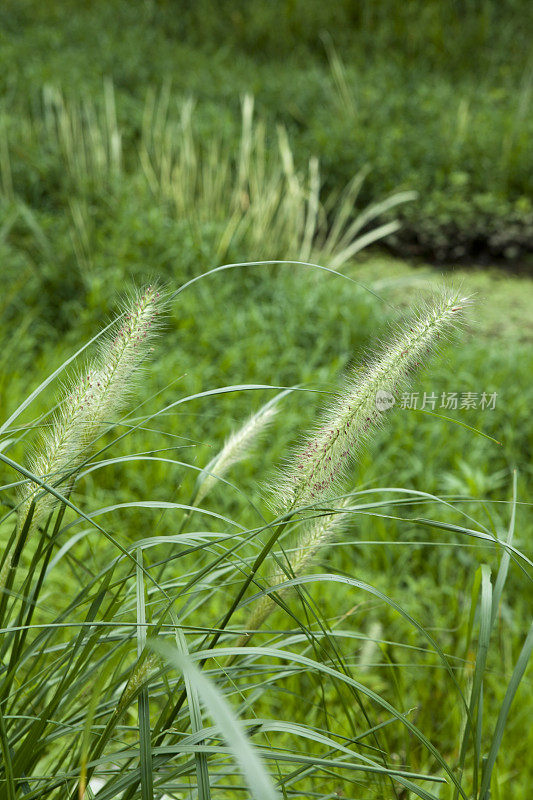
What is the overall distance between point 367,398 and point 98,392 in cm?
27

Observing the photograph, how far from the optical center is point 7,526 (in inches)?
80.7

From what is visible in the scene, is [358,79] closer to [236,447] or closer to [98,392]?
[236,447]

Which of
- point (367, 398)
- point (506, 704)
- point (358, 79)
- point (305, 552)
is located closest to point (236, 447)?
point (305, 552)

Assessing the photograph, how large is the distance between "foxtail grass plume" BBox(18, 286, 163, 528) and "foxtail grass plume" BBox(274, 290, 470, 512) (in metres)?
0.20

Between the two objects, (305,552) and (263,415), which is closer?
(305,552)

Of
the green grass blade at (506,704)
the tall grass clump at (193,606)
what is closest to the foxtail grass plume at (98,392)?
the tall grass clump at (193,606)

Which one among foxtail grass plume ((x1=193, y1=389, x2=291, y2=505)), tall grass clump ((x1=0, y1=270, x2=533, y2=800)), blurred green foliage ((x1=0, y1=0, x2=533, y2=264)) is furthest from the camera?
blurred green foliage ((x1=0, y1=0, x2=533, y2=264))

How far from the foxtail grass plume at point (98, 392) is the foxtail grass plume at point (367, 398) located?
0.20 m

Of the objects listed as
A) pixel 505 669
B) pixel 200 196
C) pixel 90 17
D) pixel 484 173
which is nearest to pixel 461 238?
pixel 484 173

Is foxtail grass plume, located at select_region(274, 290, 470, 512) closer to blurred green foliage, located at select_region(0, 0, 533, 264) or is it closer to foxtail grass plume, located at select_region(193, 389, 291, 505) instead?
foxtail grass plume, located at select_region(193, 389, 291, 505)

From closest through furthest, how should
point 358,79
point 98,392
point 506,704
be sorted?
point 506,704 < point 98,392 < point 358,79

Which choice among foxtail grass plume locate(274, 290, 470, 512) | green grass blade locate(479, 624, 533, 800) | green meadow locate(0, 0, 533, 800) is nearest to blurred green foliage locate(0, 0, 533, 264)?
green meadow locate(0, 0, 533, 800)

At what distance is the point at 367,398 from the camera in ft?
2.30

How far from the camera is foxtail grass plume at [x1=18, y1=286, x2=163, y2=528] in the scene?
0.77 metres
